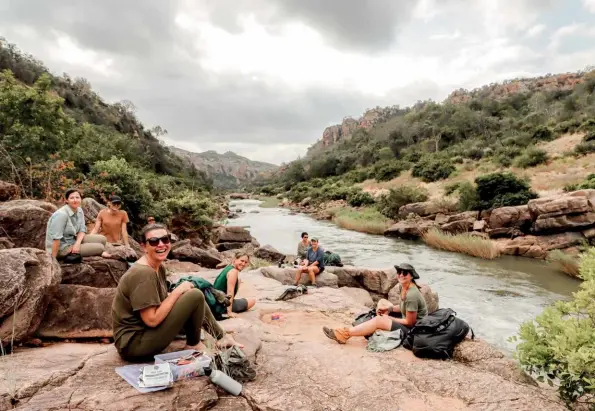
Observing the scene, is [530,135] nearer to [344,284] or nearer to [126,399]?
[344,284]

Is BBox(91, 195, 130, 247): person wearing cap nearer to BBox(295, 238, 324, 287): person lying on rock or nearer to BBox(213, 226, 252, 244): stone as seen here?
BBox(295, 238, 324, 287): person lying on rock

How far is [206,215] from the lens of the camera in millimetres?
16266

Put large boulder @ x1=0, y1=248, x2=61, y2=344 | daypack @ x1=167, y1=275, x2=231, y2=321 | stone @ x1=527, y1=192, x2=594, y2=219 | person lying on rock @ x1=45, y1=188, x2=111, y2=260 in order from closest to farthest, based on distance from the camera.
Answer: large boulder @ x1=0, y1=248, x2=61, y2=344 < person lying on rock @ x1=45, y1=188, x2=111, y2=260 < daypack @ x1=167, y1=275, x2=231, y2=321 < stone @ x1=527, y1=192, x2=594, y2=219

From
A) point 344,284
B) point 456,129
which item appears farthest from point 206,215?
point 456,129

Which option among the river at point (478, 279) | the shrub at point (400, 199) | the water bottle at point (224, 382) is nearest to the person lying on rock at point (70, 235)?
the water bottle at point (224, 382)

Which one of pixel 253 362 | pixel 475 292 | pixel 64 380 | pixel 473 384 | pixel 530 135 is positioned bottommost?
pixel 475 292

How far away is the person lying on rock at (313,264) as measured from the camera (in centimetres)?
957

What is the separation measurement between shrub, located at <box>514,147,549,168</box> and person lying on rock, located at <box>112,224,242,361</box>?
32.8m

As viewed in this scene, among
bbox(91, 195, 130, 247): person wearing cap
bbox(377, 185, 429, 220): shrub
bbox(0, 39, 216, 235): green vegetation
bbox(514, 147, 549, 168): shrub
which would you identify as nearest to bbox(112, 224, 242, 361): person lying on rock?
bbox(91, 195, 130, 247): person wearing cap

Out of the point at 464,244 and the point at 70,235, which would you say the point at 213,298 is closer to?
the point at 70,235

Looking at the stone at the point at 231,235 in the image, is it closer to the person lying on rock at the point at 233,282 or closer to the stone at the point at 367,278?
the stone at the point at 367,278

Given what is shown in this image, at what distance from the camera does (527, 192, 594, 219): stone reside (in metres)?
16.0

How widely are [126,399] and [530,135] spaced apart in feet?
137

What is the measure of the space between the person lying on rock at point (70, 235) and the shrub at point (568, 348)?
19.0 ft
